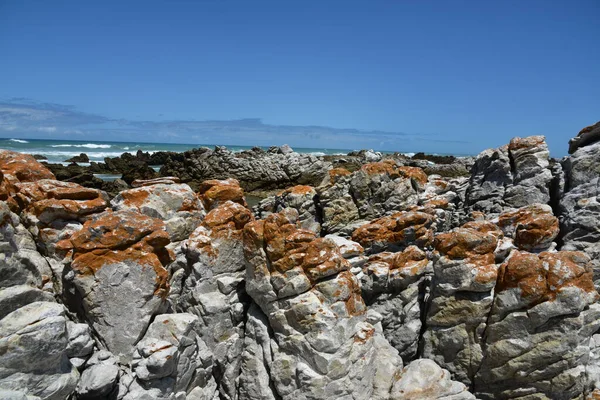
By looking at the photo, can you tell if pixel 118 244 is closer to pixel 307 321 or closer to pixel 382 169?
pixel 307 321

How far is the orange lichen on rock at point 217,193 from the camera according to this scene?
1241 centimetres

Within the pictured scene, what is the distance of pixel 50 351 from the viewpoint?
647 centimetres

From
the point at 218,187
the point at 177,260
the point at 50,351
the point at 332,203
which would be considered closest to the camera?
the point at 50,351

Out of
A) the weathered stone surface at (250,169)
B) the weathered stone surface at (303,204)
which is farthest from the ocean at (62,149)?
the weathered stone surface at (303,204)

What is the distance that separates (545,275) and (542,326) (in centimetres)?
108

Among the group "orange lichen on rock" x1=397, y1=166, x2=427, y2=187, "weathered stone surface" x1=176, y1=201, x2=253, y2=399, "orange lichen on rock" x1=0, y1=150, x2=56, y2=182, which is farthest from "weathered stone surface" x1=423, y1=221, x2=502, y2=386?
"orange lichen on rock" x1=0, y1=150, x2=56, y2=182

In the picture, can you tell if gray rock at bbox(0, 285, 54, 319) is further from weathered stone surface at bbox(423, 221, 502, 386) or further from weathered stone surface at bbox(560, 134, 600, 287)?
weathered stone surface at bbox(560, 134, 600, 287)

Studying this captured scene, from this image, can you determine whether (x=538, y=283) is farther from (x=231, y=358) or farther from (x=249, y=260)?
(x=231, y=358)

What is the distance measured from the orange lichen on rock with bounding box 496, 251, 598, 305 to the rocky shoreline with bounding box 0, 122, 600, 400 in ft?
0.10

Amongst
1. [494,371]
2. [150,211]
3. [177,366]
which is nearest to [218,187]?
[150,211]

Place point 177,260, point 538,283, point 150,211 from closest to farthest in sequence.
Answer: point 538,283
point 177,260
point 150,211

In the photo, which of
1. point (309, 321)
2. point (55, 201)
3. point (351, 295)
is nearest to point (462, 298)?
point (351, 295)

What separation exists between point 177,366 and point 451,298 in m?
6.12

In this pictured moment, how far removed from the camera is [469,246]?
934cm
